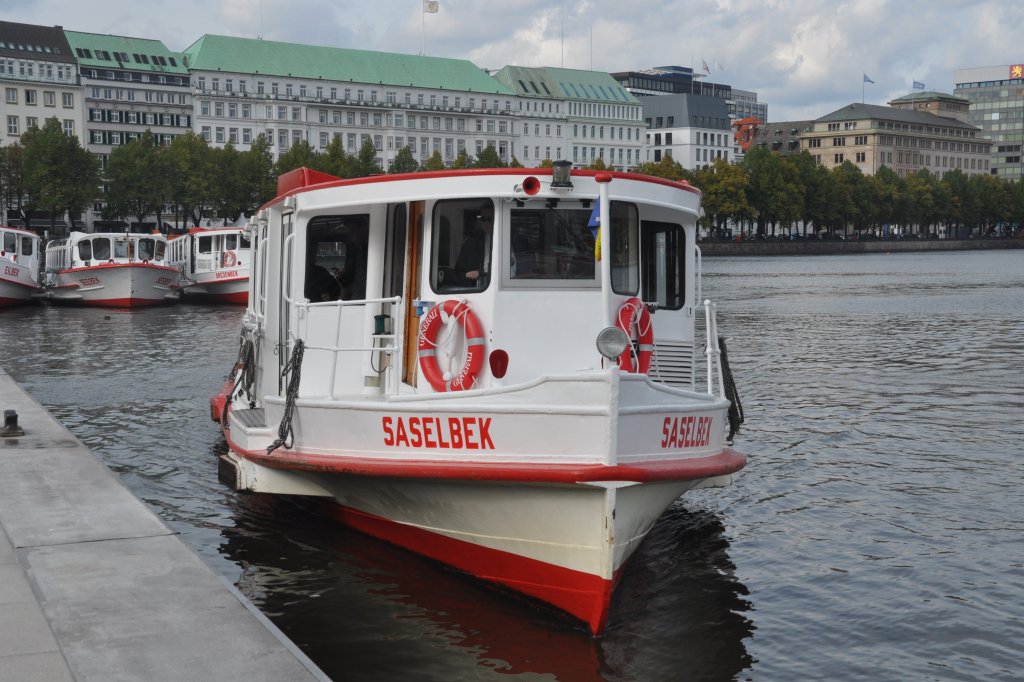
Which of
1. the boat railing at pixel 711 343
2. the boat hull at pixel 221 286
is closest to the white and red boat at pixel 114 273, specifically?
the boat hull at pixel 221 286

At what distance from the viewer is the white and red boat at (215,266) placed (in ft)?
193

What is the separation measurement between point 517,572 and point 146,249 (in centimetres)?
5044

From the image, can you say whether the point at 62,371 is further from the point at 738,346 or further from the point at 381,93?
the point at 381,93

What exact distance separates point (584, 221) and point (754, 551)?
14.9ft

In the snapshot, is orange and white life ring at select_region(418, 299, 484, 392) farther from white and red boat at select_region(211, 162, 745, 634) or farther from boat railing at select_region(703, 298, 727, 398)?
boat railing at select_region(703, 298, 727, 398)

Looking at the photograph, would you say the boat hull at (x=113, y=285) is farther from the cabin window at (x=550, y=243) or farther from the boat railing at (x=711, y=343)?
the cabin window at (x=550, y=243)

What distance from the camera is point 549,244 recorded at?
11820 millimetres

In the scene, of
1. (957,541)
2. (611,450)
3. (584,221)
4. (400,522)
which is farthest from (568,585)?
(957,541)

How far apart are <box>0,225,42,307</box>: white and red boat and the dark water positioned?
88.7 ft

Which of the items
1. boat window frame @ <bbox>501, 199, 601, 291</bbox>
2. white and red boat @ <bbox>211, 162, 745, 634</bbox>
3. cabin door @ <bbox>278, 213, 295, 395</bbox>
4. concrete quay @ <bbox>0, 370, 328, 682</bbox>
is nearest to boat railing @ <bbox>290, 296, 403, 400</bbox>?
white and red boat @ <bbox>211, 162, 745, 634</bbox>

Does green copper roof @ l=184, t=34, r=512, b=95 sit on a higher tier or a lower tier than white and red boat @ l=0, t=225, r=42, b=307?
higher

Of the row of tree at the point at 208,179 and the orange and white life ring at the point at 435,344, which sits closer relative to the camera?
the orange and white life ring at the point at 435,344

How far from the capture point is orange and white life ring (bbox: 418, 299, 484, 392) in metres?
11.7

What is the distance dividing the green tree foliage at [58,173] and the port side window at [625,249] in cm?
10140
